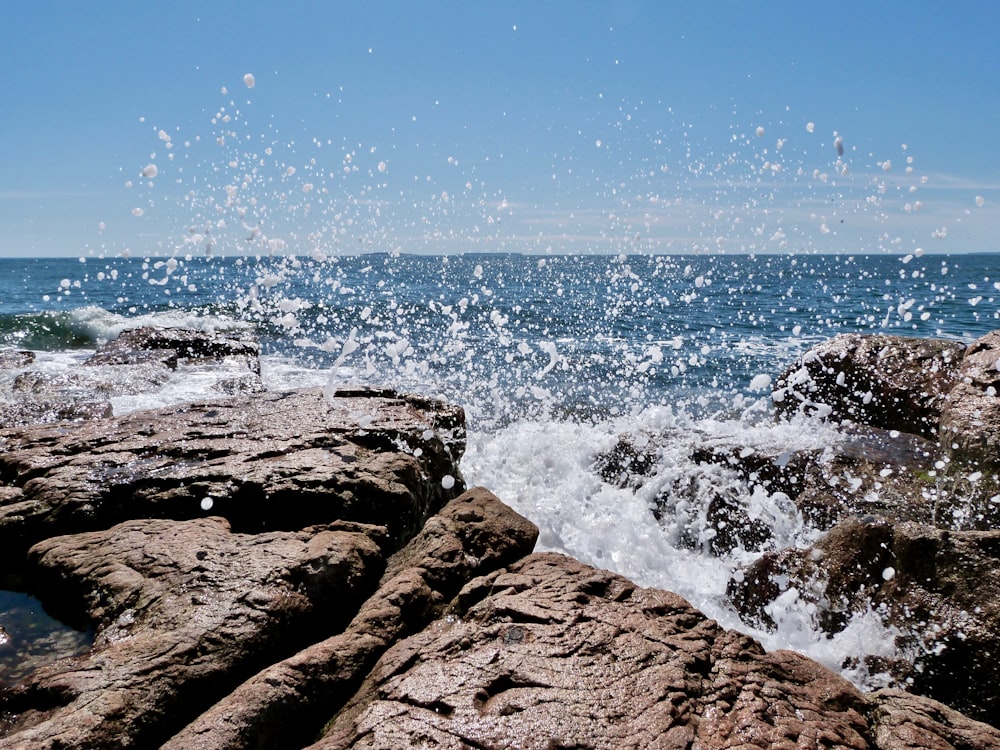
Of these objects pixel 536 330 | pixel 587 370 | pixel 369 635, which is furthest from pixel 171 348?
pixel 536 330

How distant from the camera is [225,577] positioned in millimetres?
3465

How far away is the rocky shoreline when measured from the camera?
267cm

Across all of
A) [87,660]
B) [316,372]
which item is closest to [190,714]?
[87,660]

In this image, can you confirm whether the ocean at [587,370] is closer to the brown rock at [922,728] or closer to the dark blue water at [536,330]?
the dark blue water at [536,330]

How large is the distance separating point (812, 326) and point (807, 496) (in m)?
19.7

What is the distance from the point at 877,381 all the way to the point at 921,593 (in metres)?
4.73

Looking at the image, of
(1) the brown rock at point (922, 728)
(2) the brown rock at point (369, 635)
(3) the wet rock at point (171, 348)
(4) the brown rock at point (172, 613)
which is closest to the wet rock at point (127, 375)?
(3) the wet rock at point (171, 348)

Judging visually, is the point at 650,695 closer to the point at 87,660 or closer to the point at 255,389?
the point at 87,660

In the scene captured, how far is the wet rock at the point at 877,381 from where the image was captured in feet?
24.6

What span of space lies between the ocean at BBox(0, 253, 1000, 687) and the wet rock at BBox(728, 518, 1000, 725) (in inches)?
5.1

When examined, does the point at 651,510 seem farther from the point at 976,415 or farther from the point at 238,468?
the point at 238,468

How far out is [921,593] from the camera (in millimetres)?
3934

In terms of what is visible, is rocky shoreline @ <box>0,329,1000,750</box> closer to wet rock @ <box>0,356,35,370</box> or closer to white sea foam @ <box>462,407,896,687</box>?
white sea foam @ <box>462,407,896,687</box>

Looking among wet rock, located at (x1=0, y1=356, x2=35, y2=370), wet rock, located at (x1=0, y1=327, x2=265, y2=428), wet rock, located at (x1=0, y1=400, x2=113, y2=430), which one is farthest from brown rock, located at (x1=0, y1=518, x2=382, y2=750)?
wet rock, located at (x1=0, y1=356, x2=35, y2=370)
